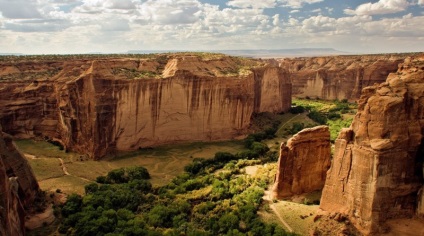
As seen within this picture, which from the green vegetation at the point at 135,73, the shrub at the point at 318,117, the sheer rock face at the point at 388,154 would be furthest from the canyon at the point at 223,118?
the shrub at the point at 318,117

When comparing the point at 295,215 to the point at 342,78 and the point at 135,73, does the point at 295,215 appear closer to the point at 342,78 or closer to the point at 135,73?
the point at 135,73

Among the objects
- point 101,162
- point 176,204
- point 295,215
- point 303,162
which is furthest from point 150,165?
point 295,215

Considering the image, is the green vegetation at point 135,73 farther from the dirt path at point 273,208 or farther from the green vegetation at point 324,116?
the dirt path at point 273,208

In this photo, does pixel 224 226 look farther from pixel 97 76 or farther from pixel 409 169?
pixel 97 76

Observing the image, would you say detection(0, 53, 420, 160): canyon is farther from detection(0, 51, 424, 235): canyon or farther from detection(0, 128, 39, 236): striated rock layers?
detection(0, 128, 39, 236): striated rock layers

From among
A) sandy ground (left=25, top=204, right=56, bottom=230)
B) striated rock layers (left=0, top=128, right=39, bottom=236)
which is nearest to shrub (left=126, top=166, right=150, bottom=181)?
striated rock layers (left=0, top=128, right=39, bottom=236)

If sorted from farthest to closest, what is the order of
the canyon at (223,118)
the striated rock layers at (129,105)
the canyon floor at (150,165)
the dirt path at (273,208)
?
1. the striated rock layers at (129,105)
2. the canyon floor at (150,165)
3. the dirt path at (273,208)
4. the canyon at (223,118)

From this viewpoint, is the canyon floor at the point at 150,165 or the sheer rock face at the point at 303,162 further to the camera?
the sheer rock face at the point at 303,162
